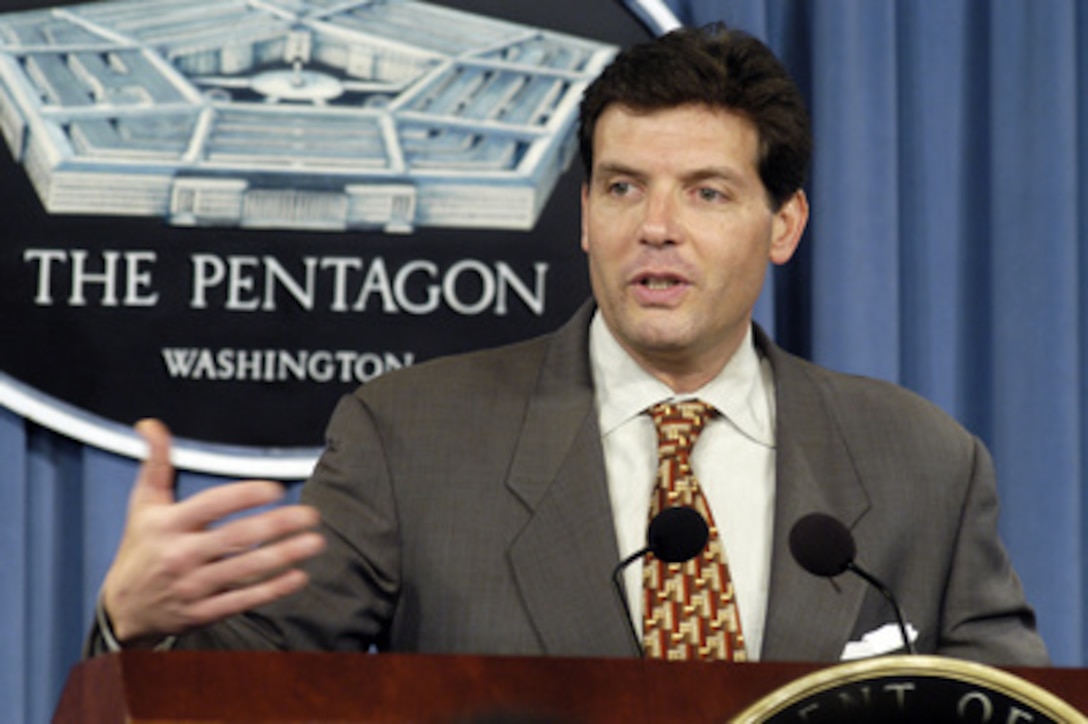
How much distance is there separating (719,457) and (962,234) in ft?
3.16

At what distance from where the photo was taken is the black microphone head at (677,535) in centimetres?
142

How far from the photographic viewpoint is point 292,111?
2707 millimetres

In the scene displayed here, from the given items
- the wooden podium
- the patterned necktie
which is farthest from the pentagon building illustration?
the wooden podium

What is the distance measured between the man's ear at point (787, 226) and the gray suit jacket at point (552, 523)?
0.58 feet

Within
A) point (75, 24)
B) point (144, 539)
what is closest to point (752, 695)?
point (144, 539)

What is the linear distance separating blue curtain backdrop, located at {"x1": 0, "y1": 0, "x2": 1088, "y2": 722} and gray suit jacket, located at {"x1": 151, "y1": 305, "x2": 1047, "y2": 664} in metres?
0.68

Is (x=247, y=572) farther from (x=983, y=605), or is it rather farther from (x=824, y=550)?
(x=983, y=605)

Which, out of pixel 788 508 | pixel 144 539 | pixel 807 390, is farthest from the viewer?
pixel 807 390

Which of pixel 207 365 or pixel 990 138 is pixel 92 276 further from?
pixel 990 138

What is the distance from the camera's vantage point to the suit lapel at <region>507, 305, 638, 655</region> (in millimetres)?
1800

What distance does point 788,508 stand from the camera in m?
1.90

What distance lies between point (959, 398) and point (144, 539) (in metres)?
1.75

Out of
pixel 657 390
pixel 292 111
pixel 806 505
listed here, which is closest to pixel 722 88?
pixel 657 390

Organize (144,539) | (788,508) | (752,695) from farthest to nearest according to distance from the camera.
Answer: (788,508)
(144,539)
(752,695)
